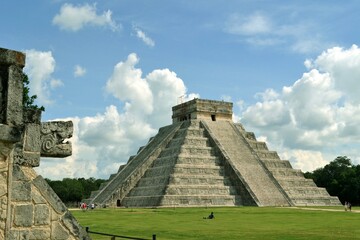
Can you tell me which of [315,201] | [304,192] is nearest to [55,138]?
[304,192]

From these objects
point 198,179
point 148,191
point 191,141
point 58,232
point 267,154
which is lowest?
point 58,232

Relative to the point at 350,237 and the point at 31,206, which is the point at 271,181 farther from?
the point at 31,206

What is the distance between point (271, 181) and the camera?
47.7 meters

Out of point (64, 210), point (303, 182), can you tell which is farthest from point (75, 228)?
point (303, 182)

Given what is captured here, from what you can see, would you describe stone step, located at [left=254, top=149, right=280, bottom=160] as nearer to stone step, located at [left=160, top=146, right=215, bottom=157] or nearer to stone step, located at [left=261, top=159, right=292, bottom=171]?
stone step, located at [left=261, top=159, right=292, bottom=171]

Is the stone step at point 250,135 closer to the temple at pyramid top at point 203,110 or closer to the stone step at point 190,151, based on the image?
the temple at pyramid top at point 203,110

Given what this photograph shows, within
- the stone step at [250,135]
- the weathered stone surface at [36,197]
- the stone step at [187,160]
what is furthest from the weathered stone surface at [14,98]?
the stone step at [250,135]

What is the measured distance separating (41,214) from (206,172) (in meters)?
41.1

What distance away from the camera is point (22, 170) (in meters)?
5.01

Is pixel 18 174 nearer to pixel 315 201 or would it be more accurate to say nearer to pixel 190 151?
pixel 190 151

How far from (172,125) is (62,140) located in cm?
5164

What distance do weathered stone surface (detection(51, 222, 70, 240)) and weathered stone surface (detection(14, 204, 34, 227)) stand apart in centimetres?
31

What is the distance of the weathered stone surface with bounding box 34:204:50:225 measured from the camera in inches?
199

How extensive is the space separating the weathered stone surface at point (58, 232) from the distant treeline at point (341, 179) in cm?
6098
